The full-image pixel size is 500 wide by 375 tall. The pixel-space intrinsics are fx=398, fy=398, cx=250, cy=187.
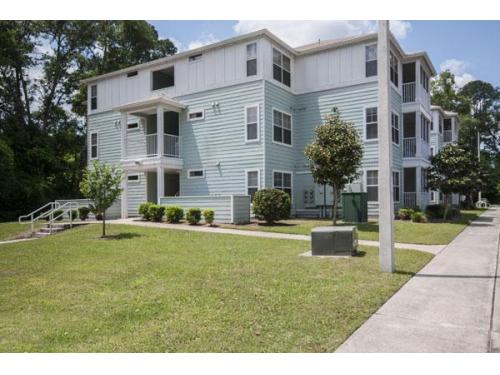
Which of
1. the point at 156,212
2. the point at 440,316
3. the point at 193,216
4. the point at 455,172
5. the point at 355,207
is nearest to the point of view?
the point at 440,316

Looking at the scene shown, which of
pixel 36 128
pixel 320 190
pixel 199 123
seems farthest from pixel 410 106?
pixel 36 128

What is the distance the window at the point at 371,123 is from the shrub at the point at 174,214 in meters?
9.12

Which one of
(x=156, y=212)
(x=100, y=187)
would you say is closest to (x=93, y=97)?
(x=156, y=212)

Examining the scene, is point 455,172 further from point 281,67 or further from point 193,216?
point 193,216

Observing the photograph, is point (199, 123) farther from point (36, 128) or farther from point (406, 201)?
point (36, 128)

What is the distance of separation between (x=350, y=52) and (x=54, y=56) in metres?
23.0

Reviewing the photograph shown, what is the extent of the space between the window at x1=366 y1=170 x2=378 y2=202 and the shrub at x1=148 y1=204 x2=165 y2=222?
9272 mm

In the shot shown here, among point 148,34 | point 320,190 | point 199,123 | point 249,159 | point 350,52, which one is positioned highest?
point 148,34

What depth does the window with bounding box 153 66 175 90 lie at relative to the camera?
21.8 meters

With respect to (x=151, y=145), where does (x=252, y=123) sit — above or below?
above

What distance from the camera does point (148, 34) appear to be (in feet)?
108

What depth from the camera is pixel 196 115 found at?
1973cm

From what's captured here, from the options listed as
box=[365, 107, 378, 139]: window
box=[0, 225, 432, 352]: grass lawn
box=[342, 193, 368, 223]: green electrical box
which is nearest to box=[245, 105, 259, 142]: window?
box=[342, 193, 368, 223]: green electrical box

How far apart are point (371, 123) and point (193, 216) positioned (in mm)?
9134
